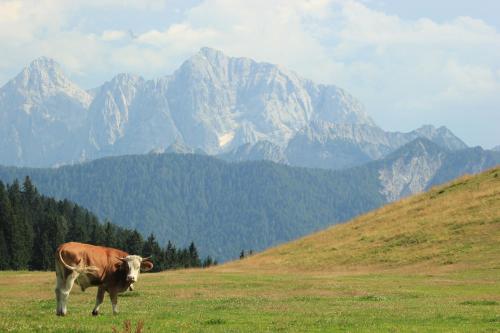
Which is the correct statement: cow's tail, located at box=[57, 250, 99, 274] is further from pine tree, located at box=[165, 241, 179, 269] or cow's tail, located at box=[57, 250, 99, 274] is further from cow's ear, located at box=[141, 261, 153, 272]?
pine tree, located at box=[165, 241, 179, 269]

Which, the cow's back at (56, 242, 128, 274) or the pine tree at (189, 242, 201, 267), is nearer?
the cow's back at (56, 242, 128, 274)

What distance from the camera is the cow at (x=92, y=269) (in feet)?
87.2

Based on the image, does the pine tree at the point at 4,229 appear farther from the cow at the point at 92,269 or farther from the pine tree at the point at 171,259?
the cow at the point at 92,269

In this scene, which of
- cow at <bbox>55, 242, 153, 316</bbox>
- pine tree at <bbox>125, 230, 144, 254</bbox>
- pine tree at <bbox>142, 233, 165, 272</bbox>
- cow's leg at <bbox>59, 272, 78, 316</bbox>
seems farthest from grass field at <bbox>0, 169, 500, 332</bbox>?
pine tree at <bbox>125, 230, 144, 254</bbox>

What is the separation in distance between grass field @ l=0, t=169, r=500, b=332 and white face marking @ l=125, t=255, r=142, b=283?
154cm

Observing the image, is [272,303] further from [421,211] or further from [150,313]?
[421,211]

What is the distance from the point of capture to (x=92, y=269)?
2686cm

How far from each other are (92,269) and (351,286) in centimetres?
2601

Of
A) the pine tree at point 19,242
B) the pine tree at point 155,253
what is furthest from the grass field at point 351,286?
the pine tree at point 155,253

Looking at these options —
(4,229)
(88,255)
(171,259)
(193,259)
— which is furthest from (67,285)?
(193,259)

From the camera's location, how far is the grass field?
2719 centimetres

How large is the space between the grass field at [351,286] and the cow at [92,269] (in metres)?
1.14

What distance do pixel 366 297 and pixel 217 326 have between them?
651 inches

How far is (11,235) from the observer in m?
143
